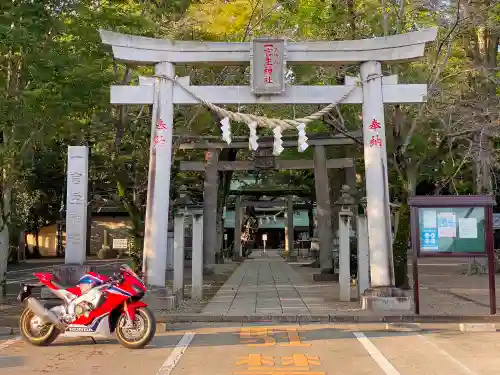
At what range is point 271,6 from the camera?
58.4ft

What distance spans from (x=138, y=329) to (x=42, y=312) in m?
1.45

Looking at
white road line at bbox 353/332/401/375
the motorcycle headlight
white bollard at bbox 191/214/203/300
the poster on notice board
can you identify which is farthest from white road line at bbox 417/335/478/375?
white bollard at bbox 191/214/203/300

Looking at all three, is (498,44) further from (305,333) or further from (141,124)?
(305,333)

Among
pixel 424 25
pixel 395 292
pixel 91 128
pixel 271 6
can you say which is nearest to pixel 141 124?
pixel 91 128

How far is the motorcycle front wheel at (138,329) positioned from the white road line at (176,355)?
452 millimetres

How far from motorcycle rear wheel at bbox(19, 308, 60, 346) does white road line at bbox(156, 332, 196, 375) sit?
74.1 inches

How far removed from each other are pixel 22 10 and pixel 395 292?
10010 mm

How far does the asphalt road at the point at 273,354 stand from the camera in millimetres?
7348

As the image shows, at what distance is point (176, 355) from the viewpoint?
27.1 ft

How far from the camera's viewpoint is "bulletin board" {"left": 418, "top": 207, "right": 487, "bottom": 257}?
11977 mm

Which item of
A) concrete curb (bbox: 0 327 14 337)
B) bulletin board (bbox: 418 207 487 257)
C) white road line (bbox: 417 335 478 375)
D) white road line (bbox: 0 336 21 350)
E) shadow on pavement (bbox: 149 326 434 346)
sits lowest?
white road line (bbox: 417 335 478 375)

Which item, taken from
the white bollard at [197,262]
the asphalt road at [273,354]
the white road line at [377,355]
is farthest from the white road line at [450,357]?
the white bollard at [197,262]

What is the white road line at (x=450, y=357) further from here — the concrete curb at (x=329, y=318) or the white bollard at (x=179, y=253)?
the white bollard at (x=179, y=253)

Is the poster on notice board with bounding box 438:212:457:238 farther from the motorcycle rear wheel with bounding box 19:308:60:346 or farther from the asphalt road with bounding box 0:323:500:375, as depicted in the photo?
the motorcycle rear wheel with bounding box 19:308:60:346
